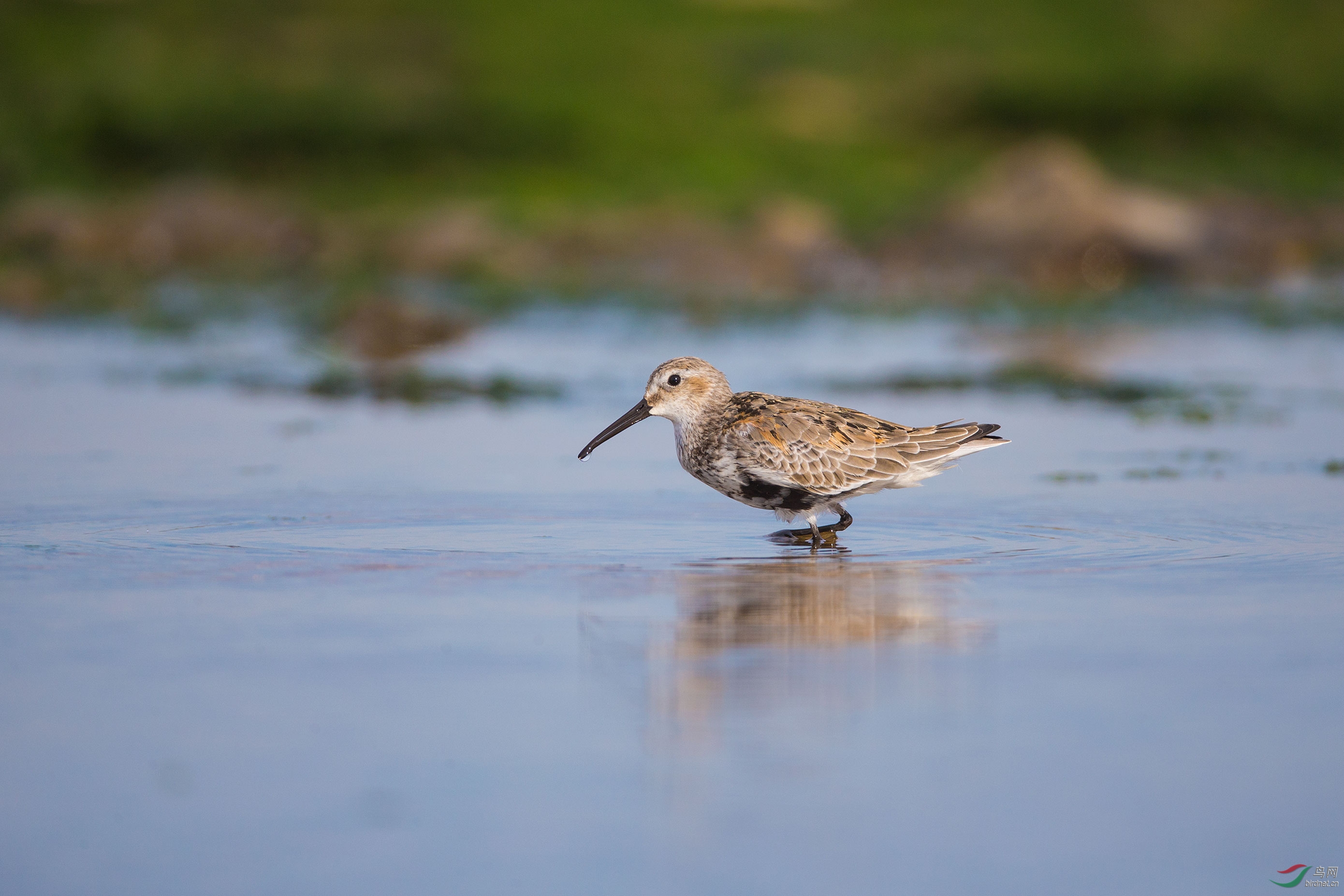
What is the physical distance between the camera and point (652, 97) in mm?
32281

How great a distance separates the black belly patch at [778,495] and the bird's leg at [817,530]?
10 cm

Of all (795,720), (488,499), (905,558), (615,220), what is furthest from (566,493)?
(615,220)

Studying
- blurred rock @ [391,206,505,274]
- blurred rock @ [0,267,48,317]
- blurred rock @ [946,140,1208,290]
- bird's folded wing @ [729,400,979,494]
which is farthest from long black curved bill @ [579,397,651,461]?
blurred rock @ [391,206,505,274]

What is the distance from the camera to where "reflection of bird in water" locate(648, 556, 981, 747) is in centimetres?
598

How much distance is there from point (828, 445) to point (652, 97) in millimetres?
23773

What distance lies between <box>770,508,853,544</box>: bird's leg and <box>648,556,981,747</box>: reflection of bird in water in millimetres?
589

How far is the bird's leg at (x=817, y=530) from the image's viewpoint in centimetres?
920

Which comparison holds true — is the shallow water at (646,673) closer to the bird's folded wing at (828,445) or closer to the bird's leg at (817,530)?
the bird's leg at (817,530)

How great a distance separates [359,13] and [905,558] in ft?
94.8

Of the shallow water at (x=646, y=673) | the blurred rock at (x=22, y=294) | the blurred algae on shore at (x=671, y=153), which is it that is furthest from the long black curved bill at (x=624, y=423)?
the blurred rock at (x=22, y=294)

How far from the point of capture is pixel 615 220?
2569 centimetres

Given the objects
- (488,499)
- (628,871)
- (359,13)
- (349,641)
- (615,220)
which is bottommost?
(628,871)

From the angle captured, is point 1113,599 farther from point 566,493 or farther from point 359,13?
point 359,13

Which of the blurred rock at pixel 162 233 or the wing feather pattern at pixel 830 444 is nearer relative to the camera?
the wing feather pattern at pixel 830 444
